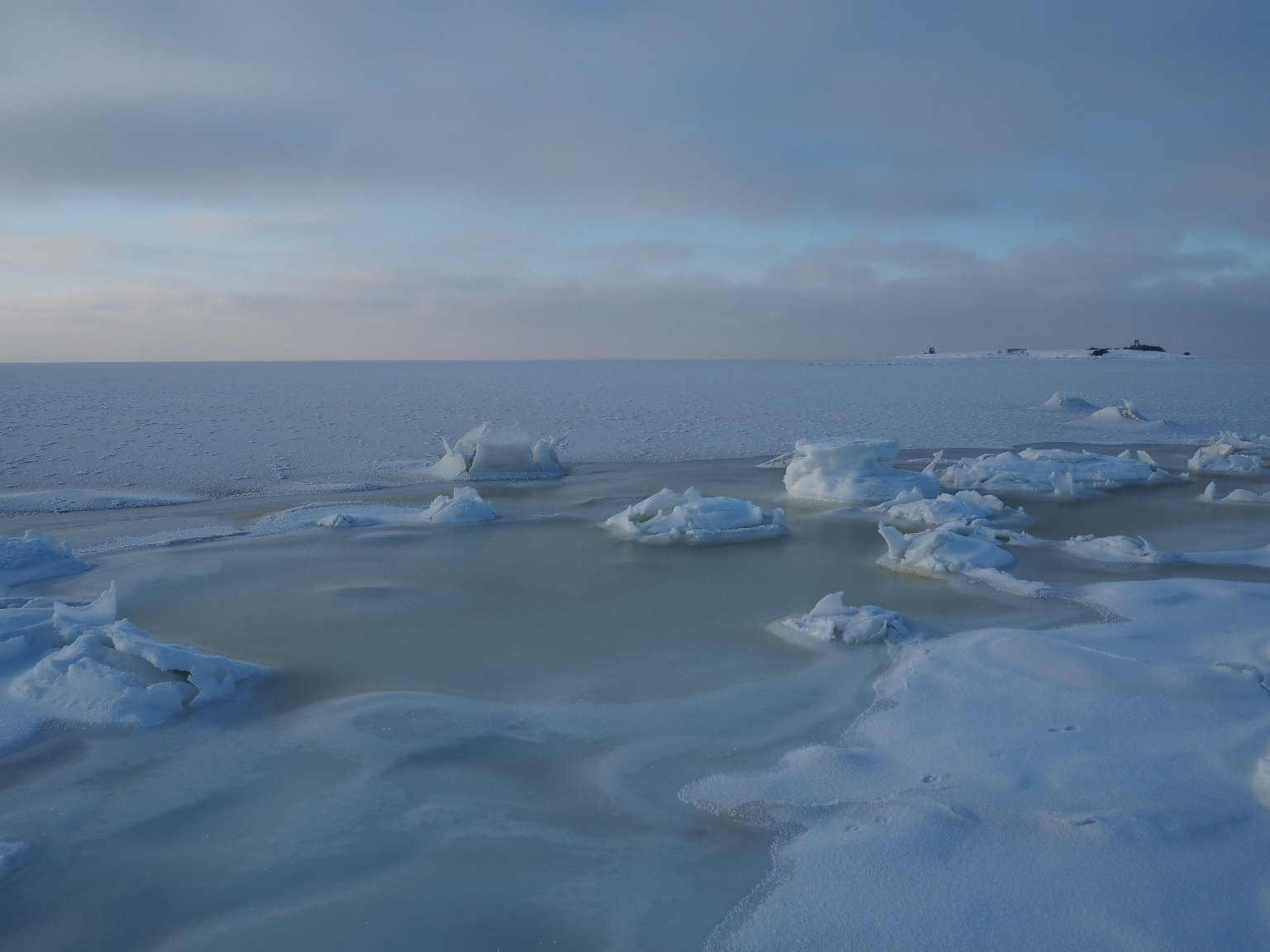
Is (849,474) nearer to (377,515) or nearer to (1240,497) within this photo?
(1240,497)

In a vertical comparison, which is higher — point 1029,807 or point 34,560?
point 34,560

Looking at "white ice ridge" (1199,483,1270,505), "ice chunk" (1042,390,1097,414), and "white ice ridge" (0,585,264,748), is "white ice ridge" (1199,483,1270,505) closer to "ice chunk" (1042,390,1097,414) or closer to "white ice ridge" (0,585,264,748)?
"white ice ridge" (0,585,264,748)

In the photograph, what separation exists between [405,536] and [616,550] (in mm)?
2174

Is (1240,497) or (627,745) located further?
(1240,497)

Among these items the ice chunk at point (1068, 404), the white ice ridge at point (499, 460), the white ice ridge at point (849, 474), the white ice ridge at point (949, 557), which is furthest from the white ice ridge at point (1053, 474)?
the ice chunk at point (1068, 404)

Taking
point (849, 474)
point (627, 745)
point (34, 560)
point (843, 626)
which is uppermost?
point (849, 474)

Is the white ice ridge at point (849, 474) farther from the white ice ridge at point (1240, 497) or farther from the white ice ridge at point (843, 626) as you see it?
the white ice ridge at point (843, 626)

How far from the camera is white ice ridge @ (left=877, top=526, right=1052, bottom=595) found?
634cm

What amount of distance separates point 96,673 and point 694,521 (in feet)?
16.7

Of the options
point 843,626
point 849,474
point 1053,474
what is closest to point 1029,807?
point 843,626

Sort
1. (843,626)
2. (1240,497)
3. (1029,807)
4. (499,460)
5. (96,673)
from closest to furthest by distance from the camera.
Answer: (1029,807), (96,673), (843,626), (1240,497), (499,460)

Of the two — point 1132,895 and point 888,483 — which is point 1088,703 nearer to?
point 1132,895

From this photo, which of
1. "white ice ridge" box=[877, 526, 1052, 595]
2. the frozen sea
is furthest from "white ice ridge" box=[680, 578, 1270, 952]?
"white ice ridge" box=[877, 526, 1052, 595]

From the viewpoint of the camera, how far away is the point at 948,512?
8.56 metres
